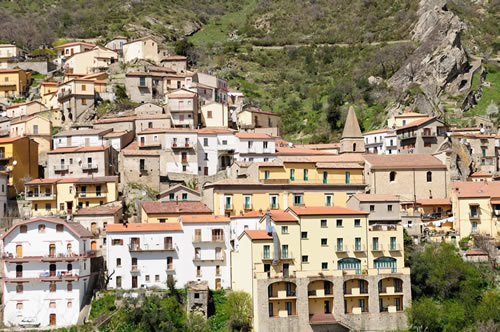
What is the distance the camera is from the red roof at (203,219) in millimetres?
60969

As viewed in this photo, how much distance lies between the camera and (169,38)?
453 ft

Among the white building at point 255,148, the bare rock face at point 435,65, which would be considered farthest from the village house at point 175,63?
the bare rock face at point 435,65

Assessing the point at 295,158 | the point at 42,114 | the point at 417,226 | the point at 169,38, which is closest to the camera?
the point at 417,226

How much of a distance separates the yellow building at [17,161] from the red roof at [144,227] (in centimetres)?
1701

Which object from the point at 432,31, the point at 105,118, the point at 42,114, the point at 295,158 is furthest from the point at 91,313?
the point at 432,31

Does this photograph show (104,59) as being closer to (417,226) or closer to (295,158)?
(295,158)

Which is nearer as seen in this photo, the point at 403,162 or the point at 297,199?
the point at 297,199

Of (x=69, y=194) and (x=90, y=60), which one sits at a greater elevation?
(x=90, y=60)

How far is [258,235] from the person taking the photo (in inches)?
2281

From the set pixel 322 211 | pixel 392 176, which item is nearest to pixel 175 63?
pixel 392 176

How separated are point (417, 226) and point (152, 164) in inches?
945

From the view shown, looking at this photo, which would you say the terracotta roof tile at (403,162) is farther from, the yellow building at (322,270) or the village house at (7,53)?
the village house at (7,53)

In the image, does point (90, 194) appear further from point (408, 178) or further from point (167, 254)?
point (408, 178)

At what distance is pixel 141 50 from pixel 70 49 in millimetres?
13699
